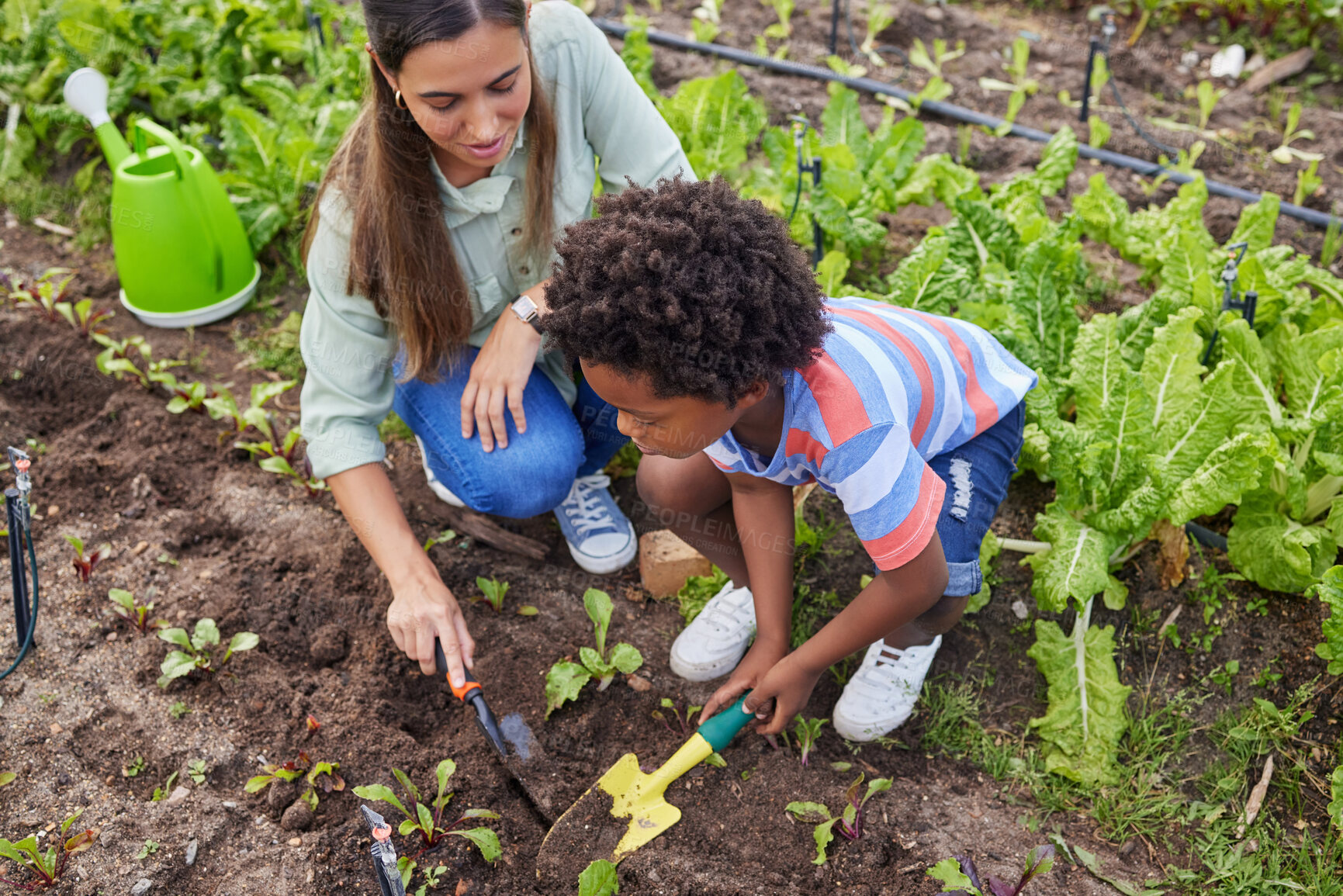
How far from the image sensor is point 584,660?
82.6 inches

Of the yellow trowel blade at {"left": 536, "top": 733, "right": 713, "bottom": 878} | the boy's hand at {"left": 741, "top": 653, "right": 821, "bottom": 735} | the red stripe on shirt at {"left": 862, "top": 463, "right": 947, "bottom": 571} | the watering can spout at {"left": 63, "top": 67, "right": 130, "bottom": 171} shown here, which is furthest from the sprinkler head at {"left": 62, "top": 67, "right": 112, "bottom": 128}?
the red stripe on shirt at {"left": 862, "top": 463, "right": 947, "bottom": 571}

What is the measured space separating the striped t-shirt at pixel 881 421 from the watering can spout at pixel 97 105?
252cm

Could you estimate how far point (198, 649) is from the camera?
2.14 metres

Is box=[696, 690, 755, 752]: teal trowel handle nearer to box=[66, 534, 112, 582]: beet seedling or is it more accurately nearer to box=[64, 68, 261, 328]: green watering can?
box=[66, 534, 112, 582]: beet seedling

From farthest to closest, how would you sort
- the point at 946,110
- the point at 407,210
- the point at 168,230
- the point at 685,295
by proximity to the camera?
the point at 946,110 < the point at 168,230 < the point at 407,210 < the point at 685,295

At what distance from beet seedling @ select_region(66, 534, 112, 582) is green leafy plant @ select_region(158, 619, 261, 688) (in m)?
0.32

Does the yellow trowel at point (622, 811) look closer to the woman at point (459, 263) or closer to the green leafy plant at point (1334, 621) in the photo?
the woman at point (459, 263)

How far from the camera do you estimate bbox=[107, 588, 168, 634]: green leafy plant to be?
219 centimetres

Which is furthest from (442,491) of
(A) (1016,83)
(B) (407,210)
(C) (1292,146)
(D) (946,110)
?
(C) (1292,146)

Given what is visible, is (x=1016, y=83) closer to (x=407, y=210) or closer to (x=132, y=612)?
(x=407, y=210)

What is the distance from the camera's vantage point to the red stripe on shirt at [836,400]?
154 cm

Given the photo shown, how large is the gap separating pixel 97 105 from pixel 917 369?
3003 millimetres

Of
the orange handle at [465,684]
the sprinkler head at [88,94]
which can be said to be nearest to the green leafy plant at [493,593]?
the orange handle at [465,684]

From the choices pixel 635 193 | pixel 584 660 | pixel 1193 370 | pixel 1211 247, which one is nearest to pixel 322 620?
pixel 584 660
